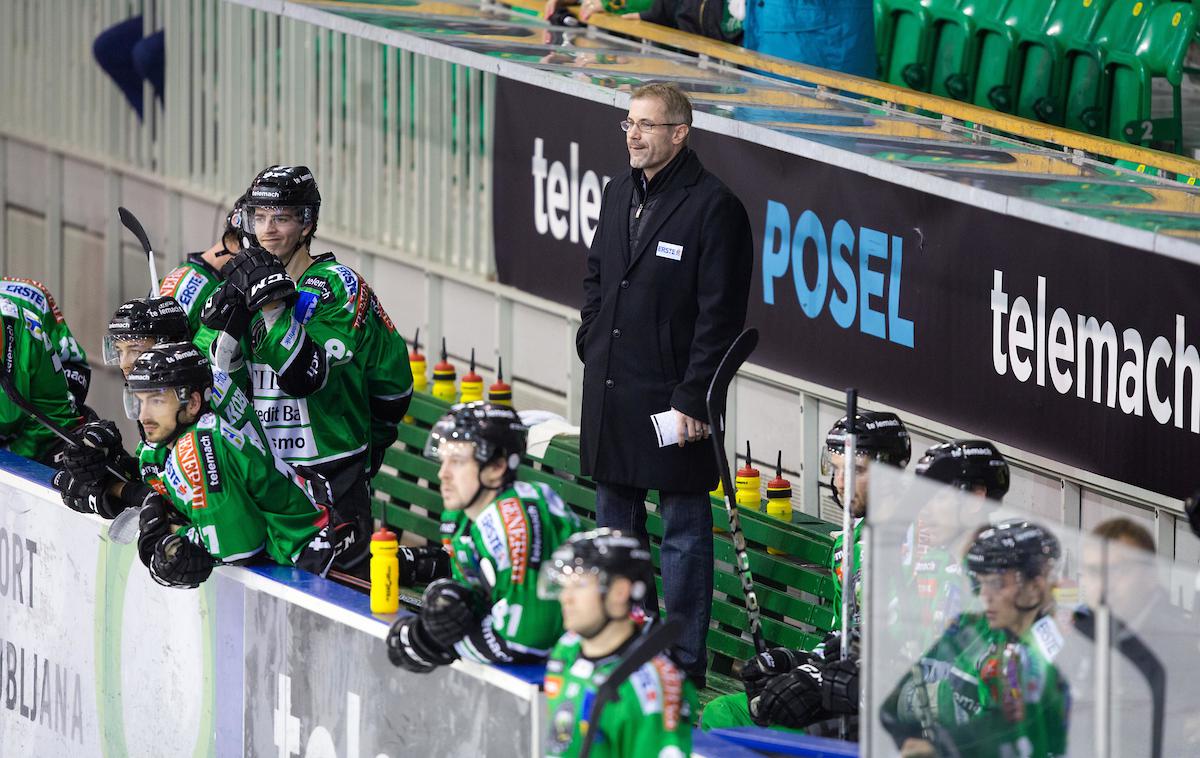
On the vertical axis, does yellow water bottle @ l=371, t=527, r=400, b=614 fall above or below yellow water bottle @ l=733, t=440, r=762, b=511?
above

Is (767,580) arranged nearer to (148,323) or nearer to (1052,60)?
(148,323)

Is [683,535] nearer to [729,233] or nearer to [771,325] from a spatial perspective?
[729,233]

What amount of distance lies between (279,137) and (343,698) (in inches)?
254

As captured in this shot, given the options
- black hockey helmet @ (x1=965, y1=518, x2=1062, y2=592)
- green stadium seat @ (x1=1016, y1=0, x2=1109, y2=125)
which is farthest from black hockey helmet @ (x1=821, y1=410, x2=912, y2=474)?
green stadium seat @ (x1=1016, y1=0, x2=1109, y2=125)

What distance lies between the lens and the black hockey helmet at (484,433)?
514 cm

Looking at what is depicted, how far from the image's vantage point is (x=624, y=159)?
353 inches

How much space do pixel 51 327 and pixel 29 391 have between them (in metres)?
0.27

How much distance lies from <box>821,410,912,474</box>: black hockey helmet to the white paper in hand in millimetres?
493

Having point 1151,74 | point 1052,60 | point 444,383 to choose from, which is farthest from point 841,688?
point 444,383

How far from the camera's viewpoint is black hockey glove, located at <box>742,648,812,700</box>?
5902 millimetres

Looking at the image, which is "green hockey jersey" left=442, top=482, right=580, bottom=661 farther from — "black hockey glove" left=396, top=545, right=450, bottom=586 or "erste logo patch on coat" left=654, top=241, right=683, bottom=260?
"erste logo patch on coat" left=654, top=241, right=683, bottom=260

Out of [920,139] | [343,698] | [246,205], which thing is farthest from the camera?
[920,139]

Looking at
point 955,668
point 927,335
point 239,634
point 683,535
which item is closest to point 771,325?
point 927,335

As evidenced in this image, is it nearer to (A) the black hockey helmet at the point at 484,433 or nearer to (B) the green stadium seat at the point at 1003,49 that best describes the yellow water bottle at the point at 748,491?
(B) the green stadium seat at the point at 1003,49
